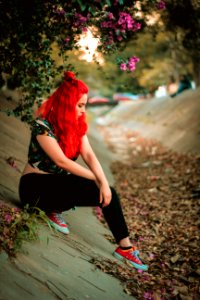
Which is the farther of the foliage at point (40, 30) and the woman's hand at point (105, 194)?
the foliage at point (40, 30)

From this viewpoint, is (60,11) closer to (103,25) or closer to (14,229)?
(103,25)

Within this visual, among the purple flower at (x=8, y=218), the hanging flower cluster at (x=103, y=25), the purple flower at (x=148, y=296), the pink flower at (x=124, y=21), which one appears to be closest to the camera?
the purple flower at (x=8, y=218)

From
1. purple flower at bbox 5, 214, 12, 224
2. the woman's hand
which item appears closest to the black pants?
the woman's hand

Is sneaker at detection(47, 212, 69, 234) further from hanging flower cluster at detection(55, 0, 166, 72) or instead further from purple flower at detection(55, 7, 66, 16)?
purple flower at detection(55, 7, 66, 16)

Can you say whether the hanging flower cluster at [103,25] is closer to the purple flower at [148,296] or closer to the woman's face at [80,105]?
the woman's face at [80,105]

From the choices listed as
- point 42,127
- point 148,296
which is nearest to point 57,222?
point 42,127

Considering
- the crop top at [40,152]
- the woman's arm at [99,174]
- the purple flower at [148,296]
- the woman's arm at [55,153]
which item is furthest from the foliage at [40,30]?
the purple flower at [148,296]

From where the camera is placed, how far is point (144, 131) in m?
17.3

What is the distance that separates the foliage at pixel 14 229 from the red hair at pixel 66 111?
0.75 m

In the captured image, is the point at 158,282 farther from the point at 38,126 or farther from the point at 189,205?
the point at 189,205

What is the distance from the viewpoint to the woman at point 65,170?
11.4ft

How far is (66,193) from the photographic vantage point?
362 cm

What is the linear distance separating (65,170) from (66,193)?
0.76 feet

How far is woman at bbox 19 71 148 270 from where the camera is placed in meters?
3.48
